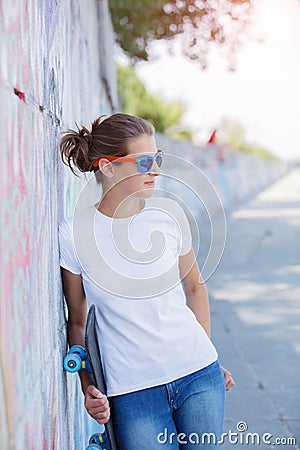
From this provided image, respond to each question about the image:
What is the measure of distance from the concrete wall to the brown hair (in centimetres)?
6

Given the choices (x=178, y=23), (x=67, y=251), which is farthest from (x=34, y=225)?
(x=178, y=23)

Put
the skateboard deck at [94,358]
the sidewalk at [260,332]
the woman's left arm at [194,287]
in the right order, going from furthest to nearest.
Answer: the sidewalk at [260,332], the woman's left arm at [194,287], the skateboard deck at [94,358]

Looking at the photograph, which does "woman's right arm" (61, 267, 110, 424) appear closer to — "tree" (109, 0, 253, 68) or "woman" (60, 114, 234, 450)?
"woman" (60, 114, 234, 450)

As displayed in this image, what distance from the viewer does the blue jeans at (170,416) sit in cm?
259

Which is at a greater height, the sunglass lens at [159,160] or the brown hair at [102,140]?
the brown hair at [102,140]

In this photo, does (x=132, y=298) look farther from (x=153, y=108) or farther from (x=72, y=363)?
(x=153, y=108)

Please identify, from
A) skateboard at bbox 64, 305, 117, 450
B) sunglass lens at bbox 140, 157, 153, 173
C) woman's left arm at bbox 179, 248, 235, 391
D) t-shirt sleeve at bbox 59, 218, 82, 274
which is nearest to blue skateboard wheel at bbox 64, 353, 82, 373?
skateboard at bbox 64, 305, 117, 450

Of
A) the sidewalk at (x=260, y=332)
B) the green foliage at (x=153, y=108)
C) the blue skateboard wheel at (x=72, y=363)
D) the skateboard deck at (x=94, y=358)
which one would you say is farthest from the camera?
the green foliage at (x=153, y=108)

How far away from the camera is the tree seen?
38.9 feet

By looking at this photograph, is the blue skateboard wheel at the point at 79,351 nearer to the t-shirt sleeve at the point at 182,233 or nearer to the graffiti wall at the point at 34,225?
the graffiti wall at the point at 34,225

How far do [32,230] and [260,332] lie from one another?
590 cm

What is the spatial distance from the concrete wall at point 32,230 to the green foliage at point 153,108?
25.0 metres

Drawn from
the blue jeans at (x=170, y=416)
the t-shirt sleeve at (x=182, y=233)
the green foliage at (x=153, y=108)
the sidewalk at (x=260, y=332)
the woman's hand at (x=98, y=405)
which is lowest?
the green foliage at (x=153, y=108)

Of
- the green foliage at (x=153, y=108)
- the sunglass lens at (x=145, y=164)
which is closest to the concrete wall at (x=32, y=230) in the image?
the sunglass lens at (x=145, y=164)
